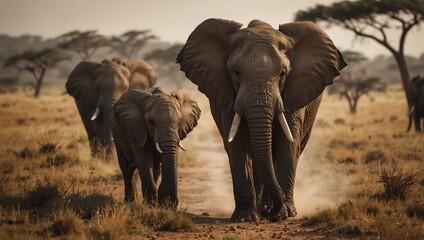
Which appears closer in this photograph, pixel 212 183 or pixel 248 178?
pixel 248 178

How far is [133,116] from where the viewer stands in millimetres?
8930

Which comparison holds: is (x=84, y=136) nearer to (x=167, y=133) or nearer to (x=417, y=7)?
(x=167, y=133)

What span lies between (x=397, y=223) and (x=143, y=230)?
282 centimetres

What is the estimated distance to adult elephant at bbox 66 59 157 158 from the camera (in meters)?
13.8

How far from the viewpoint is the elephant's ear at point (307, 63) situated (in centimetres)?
771

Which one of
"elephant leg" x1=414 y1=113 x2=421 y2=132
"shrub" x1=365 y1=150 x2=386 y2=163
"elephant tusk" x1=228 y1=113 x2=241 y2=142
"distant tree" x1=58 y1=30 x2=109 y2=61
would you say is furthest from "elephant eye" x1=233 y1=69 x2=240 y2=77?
"distant tree" x1=58 y1=30 x2=109 y2=61

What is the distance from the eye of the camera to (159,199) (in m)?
8.04

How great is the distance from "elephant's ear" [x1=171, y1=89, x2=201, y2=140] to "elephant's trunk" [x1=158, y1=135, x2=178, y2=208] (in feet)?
2.06

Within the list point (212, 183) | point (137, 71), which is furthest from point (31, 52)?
point (212, 183)

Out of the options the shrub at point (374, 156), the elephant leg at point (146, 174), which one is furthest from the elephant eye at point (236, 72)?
the shrub at point (374, 156)

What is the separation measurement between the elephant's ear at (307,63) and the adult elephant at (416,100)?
13675 millimetres

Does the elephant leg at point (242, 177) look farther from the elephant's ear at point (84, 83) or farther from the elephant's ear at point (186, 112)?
the elephant's ear at point (84, 83)

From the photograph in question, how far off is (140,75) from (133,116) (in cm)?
662

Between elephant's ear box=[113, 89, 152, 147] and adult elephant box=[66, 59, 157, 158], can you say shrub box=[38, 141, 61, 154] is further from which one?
elephant's ear box=[113, 89, 152, 147]
